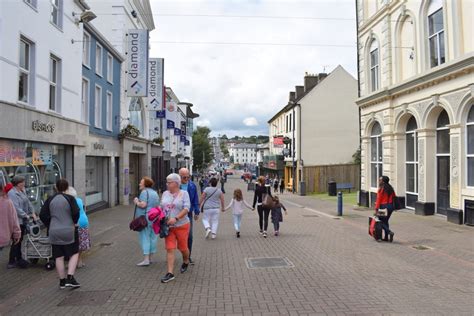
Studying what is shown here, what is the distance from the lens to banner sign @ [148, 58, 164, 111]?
2428 centimetres

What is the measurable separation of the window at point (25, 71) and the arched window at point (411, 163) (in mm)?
13500

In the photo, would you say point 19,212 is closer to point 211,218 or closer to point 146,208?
point 146,208

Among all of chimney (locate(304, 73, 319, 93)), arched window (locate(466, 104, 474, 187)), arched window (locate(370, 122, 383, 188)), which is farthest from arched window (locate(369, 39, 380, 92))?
chimney (locate(304, 73, 319, 93))

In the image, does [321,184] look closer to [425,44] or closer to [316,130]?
[316,130]

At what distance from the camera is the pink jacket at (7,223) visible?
5827 millimetres

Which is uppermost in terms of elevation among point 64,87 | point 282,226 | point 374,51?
point 374,51

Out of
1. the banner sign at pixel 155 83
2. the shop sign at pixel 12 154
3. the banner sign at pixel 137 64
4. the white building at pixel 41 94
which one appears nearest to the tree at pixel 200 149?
the banner sign at pixel 155 83

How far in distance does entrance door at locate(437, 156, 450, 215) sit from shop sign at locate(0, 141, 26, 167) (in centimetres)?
1324

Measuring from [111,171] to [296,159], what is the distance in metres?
22.1

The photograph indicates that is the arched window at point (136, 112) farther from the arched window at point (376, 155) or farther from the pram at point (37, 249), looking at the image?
the pram at point (37, 249)

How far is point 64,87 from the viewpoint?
1367 centimetres

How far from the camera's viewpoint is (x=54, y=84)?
43.3 ft

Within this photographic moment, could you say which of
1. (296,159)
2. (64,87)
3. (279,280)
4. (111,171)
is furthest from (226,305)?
(296,159)

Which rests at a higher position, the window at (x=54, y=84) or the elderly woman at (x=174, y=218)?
the window at (x=54, y=84)
